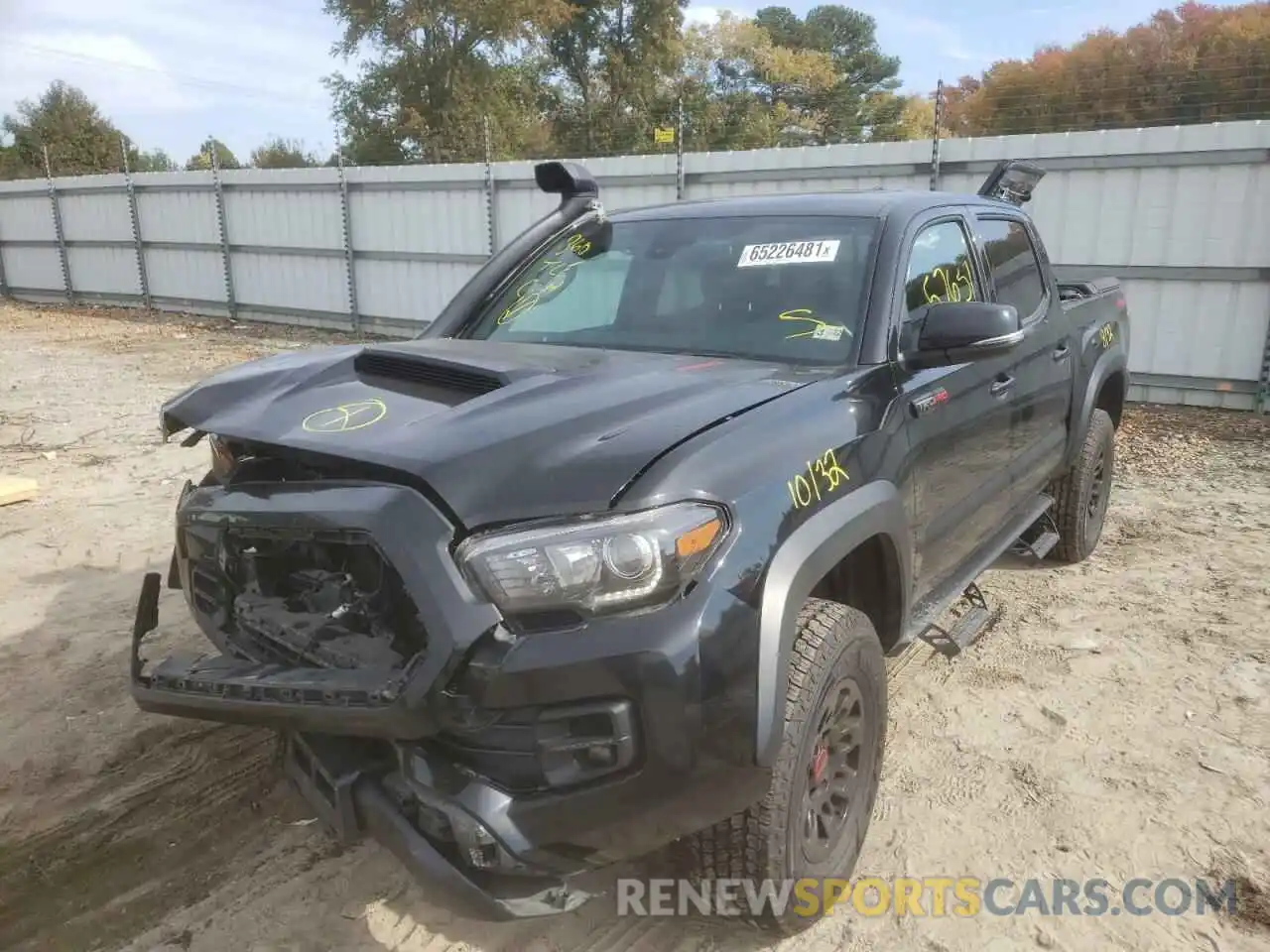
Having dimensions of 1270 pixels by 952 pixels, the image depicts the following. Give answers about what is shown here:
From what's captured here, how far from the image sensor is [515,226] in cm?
1212

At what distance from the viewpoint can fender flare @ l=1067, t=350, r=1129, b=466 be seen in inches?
171

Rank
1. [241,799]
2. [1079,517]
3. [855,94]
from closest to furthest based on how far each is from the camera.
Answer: [241,799] → [1079,517] → [855,94]

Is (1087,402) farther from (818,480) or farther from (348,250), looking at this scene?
(348,250)

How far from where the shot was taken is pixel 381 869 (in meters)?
2.57

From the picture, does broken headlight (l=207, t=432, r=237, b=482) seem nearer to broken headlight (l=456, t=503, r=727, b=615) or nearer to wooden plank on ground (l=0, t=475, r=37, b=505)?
broken headlight (l=456, t=503, r=727, b=615)

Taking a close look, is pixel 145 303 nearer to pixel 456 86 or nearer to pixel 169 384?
pixel 169 384

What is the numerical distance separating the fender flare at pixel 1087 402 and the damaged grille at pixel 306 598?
346cm

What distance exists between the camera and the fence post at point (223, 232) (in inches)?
612

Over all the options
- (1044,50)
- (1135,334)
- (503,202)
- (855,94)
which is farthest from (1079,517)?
(855,94)

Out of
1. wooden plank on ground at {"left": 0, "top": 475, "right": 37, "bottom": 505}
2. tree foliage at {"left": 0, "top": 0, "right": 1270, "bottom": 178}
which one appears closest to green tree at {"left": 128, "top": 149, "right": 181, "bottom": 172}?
tree foliage at {"left": 0, "top": 0, "right": 1270, "bottom": 178}

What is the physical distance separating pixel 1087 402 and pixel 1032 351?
3.08ft

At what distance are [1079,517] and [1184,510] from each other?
5.15ft

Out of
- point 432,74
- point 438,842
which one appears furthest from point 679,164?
point 432,74

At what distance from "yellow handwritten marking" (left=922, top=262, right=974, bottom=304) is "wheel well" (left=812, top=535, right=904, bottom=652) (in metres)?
0.98
